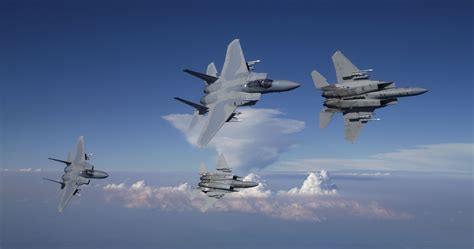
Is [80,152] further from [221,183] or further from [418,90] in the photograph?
[418,90]

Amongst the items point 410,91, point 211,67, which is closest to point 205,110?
point 211,67

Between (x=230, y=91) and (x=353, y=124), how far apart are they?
1757 centimetres

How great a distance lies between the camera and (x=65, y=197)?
68375 millimetres

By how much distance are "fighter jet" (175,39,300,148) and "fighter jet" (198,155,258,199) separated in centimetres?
1859

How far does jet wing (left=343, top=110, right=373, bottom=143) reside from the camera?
50688 mm

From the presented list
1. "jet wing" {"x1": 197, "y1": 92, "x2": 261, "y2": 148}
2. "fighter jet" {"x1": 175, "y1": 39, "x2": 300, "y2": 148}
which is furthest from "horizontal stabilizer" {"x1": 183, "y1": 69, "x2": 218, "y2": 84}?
"jet wing" {"x1": 197, "y1": 92, "x2": 261, "y2": 148}

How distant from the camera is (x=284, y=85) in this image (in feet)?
145

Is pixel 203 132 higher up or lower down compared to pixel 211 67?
lower down

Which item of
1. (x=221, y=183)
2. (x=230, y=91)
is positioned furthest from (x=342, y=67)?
(x=221, y=183)

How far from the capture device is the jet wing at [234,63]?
→ 49.9m

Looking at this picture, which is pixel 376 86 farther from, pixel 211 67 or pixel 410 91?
pixel 211 67

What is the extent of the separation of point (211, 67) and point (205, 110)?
1179cm

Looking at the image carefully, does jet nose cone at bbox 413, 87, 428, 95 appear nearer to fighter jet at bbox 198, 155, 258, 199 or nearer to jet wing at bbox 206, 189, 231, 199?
fighter jet at bbox 198, 155, 258, 199

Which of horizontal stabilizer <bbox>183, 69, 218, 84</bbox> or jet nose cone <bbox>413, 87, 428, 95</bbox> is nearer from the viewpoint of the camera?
jet nose cone <bbox>413, 87, 428, 95</bbox>
